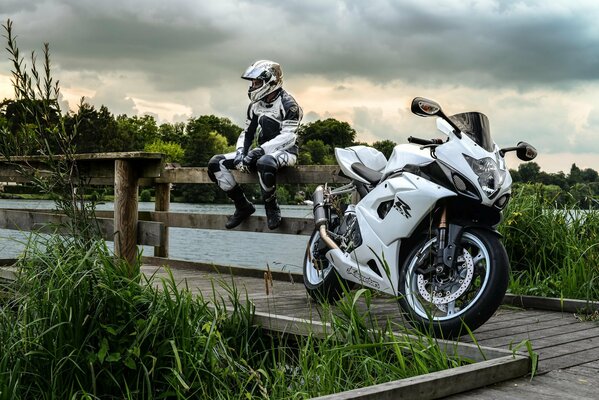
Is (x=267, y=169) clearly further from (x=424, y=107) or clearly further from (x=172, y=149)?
(x=172, y=149)

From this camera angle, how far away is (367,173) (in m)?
5.52

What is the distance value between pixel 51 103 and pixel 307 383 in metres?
1.84

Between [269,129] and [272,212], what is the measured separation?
731mm

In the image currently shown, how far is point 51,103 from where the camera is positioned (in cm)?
Answer: 421

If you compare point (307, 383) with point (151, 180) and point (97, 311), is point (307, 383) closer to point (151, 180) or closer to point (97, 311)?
point (97, 311)

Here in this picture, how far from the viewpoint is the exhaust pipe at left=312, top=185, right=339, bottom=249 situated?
18.2ft

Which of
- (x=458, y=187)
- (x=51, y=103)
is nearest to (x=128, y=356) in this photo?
(x=51, y=103)

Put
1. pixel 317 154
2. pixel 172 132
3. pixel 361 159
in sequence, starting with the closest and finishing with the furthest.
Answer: pixel 361 159 < pixel 317 154 < pixel 172 132

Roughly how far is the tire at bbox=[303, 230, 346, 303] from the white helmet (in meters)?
1.64

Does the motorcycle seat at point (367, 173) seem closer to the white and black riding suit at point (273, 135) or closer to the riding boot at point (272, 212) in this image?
the white and black riding suit at point (273, 135)

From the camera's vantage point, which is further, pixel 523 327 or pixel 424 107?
pixel 523 327

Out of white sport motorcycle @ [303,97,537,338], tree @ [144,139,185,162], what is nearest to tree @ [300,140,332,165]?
white sport motorcycle @ [303,97,537,338]

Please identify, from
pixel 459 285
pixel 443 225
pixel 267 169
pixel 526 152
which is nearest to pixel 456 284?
pixel 459 285

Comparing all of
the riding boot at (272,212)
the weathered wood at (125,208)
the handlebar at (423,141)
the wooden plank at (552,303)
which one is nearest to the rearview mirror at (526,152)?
the handlebar at (423,141)
